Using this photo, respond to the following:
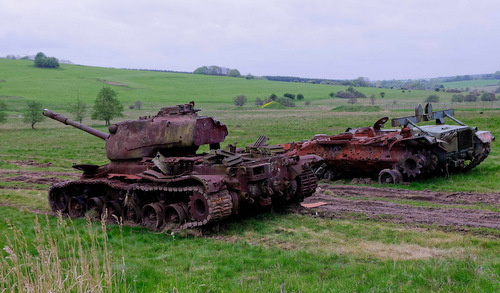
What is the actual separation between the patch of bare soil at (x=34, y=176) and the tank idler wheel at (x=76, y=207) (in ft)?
18.8

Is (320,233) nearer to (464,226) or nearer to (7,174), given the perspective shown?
(464,226)

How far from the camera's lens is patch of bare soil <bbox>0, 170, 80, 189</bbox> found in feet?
61.5

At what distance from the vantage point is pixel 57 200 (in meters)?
13.5

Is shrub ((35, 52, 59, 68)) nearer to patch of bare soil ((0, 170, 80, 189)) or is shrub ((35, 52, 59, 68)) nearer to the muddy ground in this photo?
patch of bare soil ((0, 170, 80, 189))

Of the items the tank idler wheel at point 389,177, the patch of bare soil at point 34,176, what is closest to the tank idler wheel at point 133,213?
the patch of bare soil at point 34,176

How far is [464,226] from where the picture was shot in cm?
1056

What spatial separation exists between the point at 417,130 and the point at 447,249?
8.81 meters

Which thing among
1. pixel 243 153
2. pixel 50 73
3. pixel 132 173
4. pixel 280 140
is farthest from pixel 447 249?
pixel 50 73

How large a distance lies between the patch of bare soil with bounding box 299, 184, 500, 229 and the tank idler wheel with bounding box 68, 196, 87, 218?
611 centimetres

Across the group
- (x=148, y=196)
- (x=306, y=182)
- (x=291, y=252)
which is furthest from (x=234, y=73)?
(x=291, y=252)

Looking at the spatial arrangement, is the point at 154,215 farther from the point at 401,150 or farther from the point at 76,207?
the point at 401,150

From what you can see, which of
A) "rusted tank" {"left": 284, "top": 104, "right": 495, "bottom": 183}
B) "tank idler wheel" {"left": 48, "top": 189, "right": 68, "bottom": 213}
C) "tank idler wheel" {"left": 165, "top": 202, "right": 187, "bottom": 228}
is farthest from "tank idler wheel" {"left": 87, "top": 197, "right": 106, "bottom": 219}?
"rusted tank" {"left": 284, "top": 104, "right": 495, "bottom": 183}

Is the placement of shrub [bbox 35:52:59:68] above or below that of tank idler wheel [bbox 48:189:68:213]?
above

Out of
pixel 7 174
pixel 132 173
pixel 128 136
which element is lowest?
pixel 7 174
